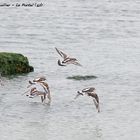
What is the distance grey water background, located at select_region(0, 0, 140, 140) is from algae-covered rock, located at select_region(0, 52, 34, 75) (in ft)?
1.41

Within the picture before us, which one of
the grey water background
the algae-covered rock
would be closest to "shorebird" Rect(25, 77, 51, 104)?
the grey water background

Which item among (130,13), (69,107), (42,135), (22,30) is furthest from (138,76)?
(130,13)

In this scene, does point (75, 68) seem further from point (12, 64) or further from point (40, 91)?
point (40, 91)

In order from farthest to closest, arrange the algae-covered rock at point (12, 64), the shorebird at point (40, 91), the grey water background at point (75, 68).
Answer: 1. the algae-covered rock at point (12, 64)
2. the shorebird at point (40, 91)
3. the grey water background at point (75, 68)

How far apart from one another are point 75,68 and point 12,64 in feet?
11.2

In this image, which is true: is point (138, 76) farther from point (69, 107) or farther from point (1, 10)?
point (1, 10)

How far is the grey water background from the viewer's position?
80.4ft

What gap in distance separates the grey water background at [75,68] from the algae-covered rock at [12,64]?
43 centimetres

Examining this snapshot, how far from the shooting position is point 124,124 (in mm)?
24984

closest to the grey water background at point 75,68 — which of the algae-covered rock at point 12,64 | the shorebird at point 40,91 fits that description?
the shorebird at point 40,91

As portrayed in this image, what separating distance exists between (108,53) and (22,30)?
299 inches

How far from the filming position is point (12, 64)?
103ft

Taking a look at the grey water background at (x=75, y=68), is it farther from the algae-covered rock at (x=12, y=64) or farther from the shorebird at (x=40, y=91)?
the algae-covered rock at (x=12, y=64)

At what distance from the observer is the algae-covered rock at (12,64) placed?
31156 mm
